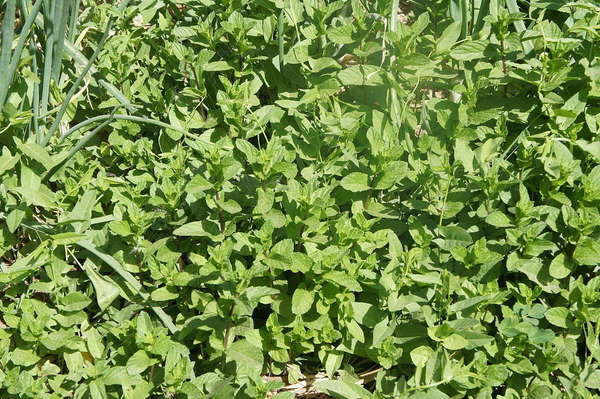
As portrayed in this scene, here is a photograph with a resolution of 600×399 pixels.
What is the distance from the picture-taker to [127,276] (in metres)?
2.39

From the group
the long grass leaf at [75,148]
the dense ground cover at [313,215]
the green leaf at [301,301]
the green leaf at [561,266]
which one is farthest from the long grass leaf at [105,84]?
the green leaf at [561,266]

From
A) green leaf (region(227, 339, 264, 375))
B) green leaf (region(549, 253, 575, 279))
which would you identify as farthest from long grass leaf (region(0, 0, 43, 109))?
green leaf (region(549, 253, 575, 279))

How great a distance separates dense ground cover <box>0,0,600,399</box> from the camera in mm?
2246

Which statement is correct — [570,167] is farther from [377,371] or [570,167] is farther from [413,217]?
[377,371]

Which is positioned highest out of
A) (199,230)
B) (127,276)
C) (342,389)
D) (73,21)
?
(73,21)

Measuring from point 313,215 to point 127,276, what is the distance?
0.60 meters

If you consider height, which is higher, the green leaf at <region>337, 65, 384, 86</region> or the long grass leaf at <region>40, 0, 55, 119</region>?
the long grass leaf at <region>40, 0, 55, 119</region>

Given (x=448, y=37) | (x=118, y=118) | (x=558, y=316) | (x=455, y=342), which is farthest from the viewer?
(x=448, y=37)

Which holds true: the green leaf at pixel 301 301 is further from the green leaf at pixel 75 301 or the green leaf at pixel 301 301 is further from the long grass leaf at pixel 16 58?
the long grass leaf at pixel 16 58

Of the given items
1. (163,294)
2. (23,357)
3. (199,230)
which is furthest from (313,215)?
(23,357)

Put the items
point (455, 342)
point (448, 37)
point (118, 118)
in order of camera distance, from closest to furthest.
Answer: point (455, 342), point (118, 118), point (448, 37)

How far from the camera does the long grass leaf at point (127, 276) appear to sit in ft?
7.74

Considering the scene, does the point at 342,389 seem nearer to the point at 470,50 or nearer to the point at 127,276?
the point at 127,276

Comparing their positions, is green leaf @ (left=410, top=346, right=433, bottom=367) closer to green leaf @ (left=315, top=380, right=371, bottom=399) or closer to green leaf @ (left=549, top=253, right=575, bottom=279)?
green leaf @ (left=315, top=380, right=371, bottom=399)
